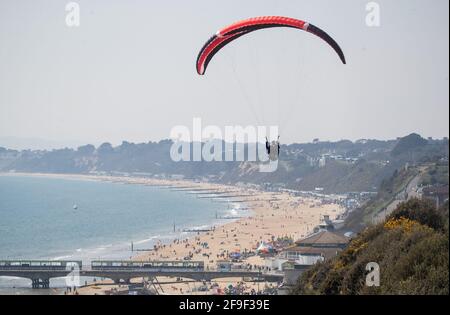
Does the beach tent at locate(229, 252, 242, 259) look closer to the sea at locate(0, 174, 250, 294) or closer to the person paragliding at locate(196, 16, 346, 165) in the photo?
the sea at locate(0, 174, 250, 294)

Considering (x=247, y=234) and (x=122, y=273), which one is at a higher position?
(x=122, y=273)

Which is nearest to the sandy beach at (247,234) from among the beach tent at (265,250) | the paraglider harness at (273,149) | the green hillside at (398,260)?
the beach tent at (265,250)

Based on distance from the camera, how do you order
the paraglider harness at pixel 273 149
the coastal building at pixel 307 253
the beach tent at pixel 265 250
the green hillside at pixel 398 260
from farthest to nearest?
the beach tent at pixel 265 250 → the coastal building at pixel 307 253 → the paraglider harness at pixel 273 149 → the green hillside at pixel 398 260

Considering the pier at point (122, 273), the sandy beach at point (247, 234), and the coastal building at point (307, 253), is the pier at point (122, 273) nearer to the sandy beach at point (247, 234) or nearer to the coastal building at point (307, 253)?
the sandy beach at point (247, 234)

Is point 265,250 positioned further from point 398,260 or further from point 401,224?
point 398,260

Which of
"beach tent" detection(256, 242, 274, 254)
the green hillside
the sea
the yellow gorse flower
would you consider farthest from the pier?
the green hillside

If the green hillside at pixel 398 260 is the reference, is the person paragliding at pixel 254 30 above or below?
above

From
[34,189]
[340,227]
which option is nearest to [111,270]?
[340,227]

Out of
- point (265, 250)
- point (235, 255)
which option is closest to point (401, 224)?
point (265, 250)
